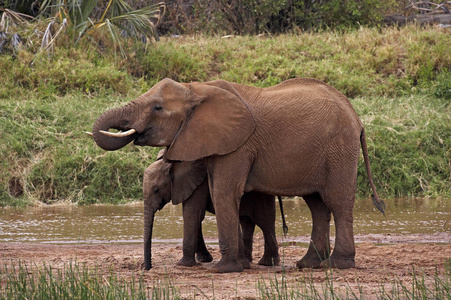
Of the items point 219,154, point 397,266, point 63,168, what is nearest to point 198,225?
point 219,154

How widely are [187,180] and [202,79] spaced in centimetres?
1148

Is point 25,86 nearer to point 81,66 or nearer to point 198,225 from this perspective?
point 81,66

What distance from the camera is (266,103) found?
318 inches

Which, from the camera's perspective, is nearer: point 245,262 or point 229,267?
point 229,267

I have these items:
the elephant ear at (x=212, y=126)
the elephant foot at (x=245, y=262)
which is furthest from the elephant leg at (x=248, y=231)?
the elephant ear at (x=212, y=126)

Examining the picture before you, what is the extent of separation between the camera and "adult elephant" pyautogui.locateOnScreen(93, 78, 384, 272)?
780 cm

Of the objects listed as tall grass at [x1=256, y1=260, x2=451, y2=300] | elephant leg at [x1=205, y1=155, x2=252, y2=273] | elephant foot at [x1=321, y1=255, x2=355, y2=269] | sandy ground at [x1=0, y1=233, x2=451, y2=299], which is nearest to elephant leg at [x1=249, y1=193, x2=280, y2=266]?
sandy ground at [x1=0, y1=233, x2=451, y2=299]

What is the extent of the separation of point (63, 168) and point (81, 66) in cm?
455

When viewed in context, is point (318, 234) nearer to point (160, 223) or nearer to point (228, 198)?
point (228, 198)

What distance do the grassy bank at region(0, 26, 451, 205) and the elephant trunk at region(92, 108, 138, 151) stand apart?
658 cm

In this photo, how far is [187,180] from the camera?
327 inches

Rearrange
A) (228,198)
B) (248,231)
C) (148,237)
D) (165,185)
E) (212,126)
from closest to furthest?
(228,198) < (212,126) < (148,237) < (165,185) < (248,231)

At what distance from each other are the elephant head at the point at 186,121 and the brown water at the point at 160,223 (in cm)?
291

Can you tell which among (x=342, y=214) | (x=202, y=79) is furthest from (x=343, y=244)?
(x=202, y=79)
